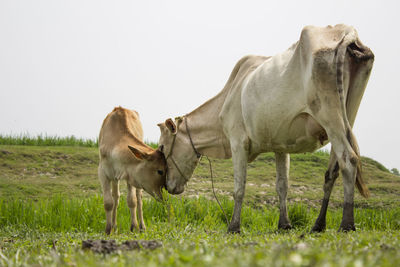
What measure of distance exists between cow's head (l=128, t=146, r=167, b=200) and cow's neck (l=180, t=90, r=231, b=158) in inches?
25.9

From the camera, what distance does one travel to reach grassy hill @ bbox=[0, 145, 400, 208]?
30.4 ft

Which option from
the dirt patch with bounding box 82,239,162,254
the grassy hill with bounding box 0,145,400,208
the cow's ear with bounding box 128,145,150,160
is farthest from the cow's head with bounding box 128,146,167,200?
the dirt patch with bounding box 82,239,162,254

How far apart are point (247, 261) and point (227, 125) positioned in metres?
4.56

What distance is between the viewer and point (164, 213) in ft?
26.7

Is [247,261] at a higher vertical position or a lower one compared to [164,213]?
higher

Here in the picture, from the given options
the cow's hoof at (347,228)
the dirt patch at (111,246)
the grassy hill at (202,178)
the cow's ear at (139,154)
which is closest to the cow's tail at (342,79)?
the cow's hoof at (347,228)

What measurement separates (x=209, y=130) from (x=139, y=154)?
122 cm

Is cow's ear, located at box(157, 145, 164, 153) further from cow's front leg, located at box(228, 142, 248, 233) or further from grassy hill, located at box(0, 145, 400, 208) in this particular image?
grassy hill, located at box(0, 145, 400, 208)

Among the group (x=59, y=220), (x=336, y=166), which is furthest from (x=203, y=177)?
(x=336, y=166)

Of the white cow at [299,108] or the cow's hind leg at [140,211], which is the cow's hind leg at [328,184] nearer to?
the white cow at [299,108]

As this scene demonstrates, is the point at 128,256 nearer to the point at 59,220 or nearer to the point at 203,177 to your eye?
the point at 59,220

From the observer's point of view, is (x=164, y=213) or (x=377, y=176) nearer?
(x=164, y=213)

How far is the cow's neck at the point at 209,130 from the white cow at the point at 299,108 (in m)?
0.02

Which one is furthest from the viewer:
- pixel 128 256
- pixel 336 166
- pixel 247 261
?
pixel 336 166
